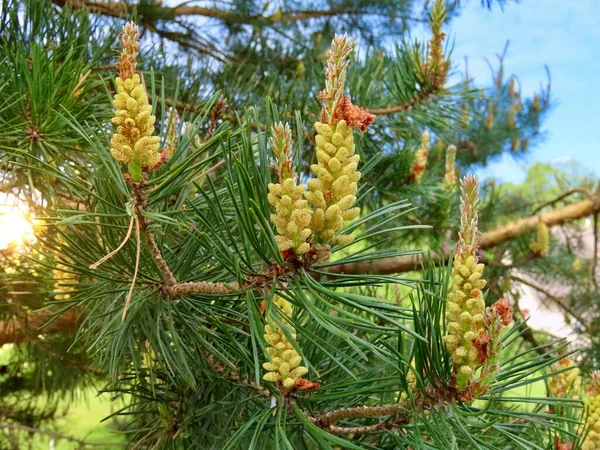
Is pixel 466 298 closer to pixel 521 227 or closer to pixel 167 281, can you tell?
pixel 167 281

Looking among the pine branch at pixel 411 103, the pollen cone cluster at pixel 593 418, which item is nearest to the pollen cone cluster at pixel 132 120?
the pollen cone cluster at pixel 593 418

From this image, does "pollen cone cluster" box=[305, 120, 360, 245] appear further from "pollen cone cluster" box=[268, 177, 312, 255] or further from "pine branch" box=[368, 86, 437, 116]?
"pine branch" box=[368, 86, 437, 116]

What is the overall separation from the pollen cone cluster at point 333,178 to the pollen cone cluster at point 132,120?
0.06m

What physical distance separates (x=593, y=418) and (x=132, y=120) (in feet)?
0.89

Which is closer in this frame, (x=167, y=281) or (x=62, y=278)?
(x=167, y=281)

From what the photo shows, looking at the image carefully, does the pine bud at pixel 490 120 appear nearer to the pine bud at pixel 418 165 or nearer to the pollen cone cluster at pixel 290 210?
the pine bud at pixel 418 165

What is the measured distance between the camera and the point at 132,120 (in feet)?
0.62

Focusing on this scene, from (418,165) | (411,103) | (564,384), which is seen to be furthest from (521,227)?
(564,384)

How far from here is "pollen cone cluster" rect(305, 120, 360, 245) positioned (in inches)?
6.6

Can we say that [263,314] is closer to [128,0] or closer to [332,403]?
[332,403]

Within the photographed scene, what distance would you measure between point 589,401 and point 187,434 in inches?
8.5

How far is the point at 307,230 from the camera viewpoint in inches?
6.7

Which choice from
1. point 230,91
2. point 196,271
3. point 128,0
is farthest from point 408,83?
point 128,0

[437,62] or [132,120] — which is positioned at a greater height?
[437,62]
